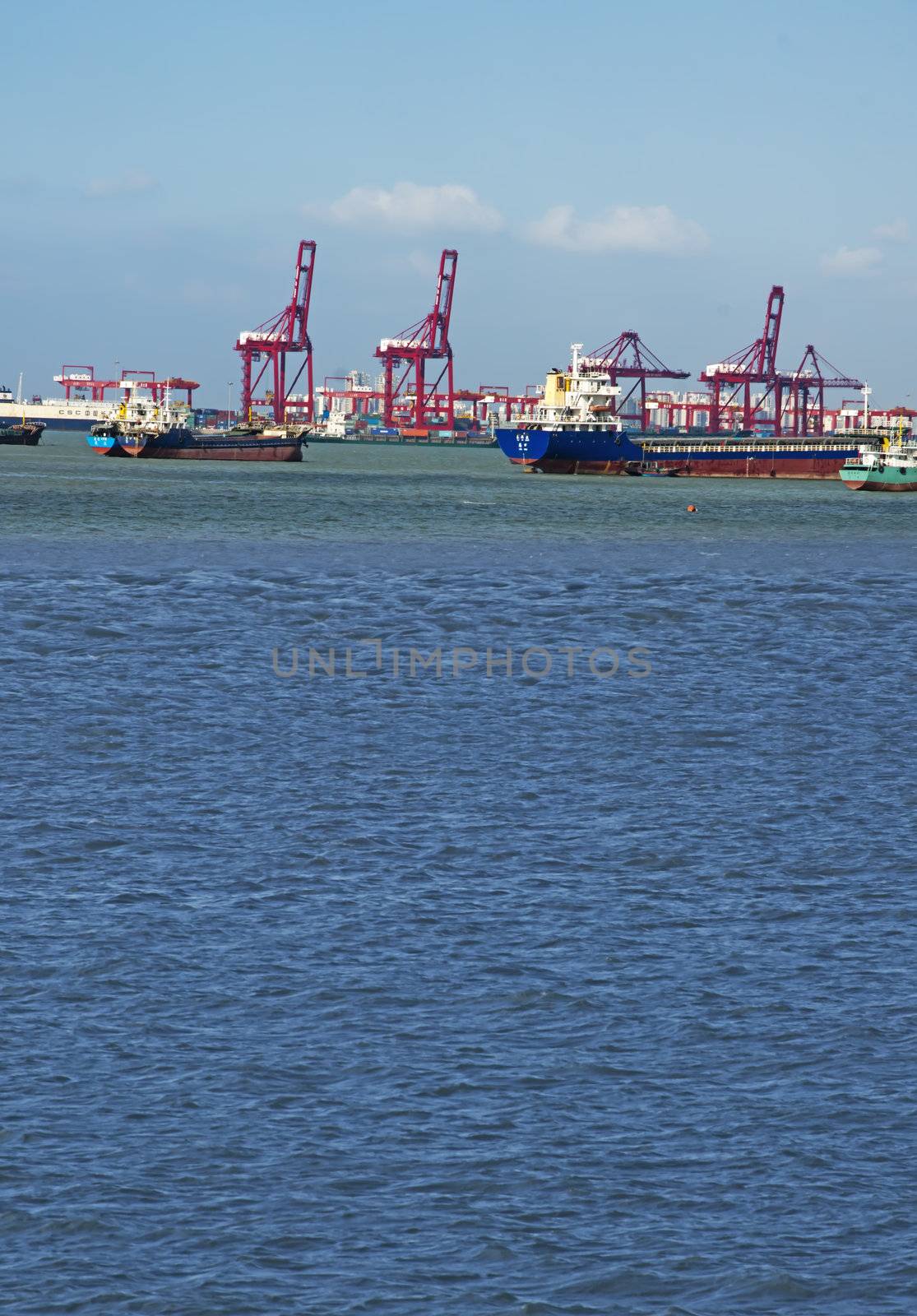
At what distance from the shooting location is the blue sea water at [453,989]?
11242 mm

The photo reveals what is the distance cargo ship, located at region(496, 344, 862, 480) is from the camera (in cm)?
15125

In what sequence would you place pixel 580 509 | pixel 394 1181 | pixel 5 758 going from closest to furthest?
pixel 394 1181 → pixel 5 758 → pixel 580 509

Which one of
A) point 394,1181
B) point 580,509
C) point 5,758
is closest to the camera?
point 394,1181

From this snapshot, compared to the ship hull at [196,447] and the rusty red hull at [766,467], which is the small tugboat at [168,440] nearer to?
the ship hull at [196,447]

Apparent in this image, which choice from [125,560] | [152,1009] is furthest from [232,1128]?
[125,560]

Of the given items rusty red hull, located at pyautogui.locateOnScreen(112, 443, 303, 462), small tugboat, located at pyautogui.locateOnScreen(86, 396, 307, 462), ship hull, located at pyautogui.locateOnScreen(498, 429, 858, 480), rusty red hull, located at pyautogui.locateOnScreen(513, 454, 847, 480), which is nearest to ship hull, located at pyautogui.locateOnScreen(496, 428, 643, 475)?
ship hull, located at pyautogui.locateOnScreen(498, 429, 858, 480)

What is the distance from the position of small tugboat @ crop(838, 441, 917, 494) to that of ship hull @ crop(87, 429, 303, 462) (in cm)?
6734

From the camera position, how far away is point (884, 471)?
13625 cm

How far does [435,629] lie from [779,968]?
29088 millimetres

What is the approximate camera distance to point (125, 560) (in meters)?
61.2

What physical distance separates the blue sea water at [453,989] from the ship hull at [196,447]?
13782cm

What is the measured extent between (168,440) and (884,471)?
72.3 metres

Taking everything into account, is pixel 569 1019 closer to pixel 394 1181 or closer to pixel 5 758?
pixel 394 1181

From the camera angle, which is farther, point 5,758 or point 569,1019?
point 5,758
